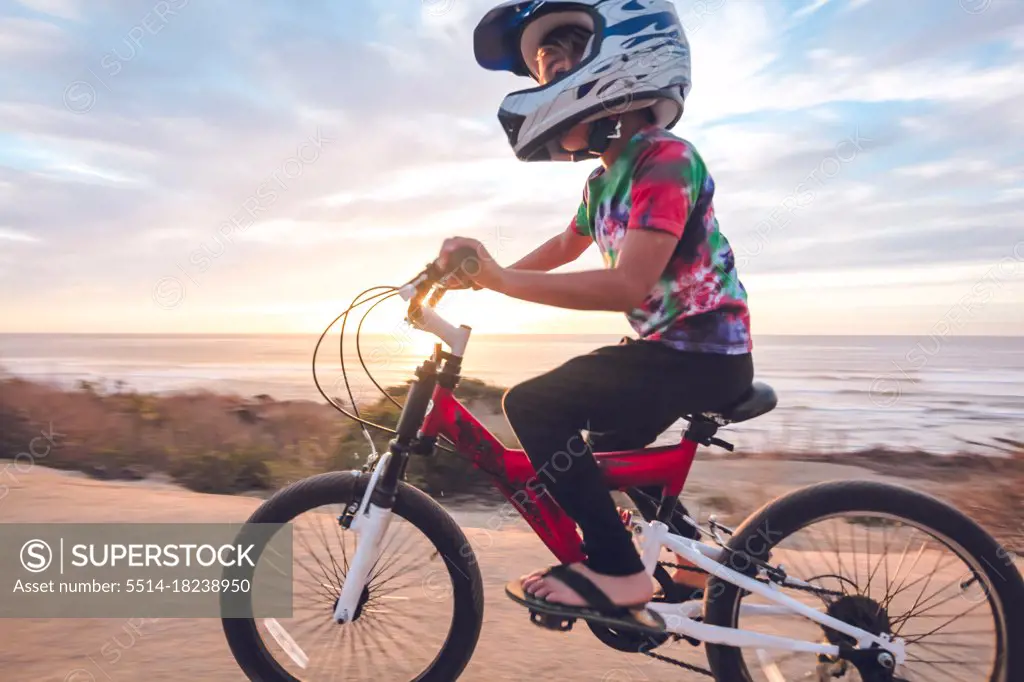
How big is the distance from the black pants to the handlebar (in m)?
0.28

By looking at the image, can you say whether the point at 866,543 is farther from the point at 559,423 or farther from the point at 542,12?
the point at 542,12

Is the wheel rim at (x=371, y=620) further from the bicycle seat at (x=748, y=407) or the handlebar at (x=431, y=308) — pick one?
the bicycle seat at (x=748, y=407)

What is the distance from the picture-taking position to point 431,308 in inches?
99.7

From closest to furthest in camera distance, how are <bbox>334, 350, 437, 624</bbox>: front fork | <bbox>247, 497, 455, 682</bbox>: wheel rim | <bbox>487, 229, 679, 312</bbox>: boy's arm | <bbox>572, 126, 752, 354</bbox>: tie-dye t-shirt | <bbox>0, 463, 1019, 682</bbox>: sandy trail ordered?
<bbox>487, 229, 679, 312</bbox>: boy's arm < <bbox>572, 126, 752, 354</bbox>: tie-dye t-shirt < <bbox>334, 350, 437, 624</bbox>: front fork < <bbox>247, 497, 455, 682</bbox>: wheel rim < <bbox>0, 463, 1019, 682</bbox>: sandy trail

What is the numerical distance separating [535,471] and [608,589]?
422 mm

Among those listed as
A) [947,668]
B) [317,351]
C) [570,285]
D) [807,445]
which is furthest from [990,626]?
[807,445]

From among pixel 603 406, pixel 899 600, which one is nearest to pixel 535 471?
pixel 603 406

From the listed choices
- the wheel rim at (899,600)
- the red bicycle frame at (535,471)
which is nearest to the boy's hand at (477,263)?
the red bicycle frame at (535,471)

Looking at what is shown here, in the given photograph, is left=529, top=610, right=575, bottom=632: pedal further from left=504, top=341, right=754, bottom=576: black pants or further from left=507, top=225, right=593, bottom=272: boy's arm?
left=507, top=225, right=593, bottom=272: boy's arm

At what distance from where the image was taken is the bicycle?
2363 mm

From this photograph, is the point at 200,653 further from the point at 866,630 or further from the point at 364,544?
the point at 866,630

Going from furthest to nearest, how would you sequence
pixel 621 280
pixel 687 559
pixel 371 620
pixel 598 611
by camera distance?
pixel 371 620
pixel 687 559
pixel 598 611
pixel 621 280

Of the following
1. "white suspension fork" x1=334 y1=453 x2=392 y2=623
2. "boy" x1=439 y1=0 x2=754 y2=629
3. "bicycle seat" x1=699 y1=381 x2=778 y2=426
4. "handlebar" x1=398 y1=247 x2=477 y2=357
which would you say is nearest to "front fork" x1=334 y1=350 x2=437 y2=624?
"white suspension fork" x1=334 y1=453 x2=392 y2=623

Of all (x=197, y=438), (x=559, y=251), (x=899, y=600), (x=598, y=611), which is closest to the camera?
(x=598, y=611)
